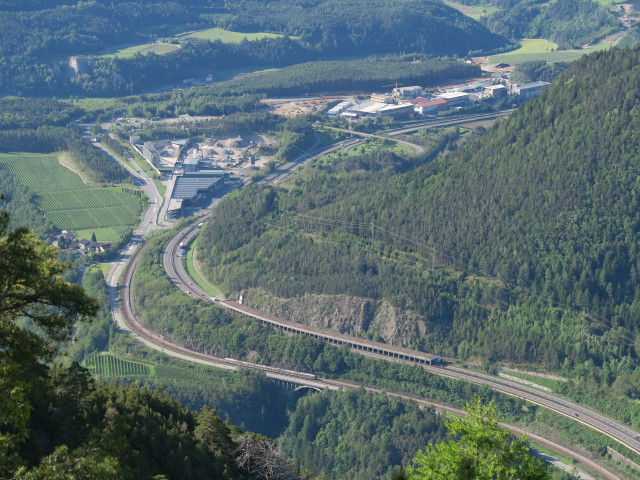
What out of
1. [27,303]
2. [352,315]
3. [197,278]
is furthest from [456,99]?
[27,303]

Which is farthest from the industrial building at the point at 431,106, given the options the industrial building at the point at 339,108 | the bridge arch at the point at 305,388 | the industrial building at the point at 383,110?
the bridge arch at the point at 305,388

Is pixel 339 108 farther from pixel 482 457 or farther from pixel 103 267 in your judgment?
pixel 482 457

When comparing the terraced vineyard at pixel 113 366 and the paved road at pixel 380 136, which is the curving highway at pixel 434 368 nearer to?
the terraced vineyard at pixel 113 366

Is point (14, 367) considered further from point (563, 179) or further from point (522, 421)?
point (563, 179)

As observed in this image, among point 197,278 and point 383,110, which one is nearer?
point 197,278

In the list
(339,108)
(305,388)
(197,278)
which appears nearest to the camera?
(305,388)
